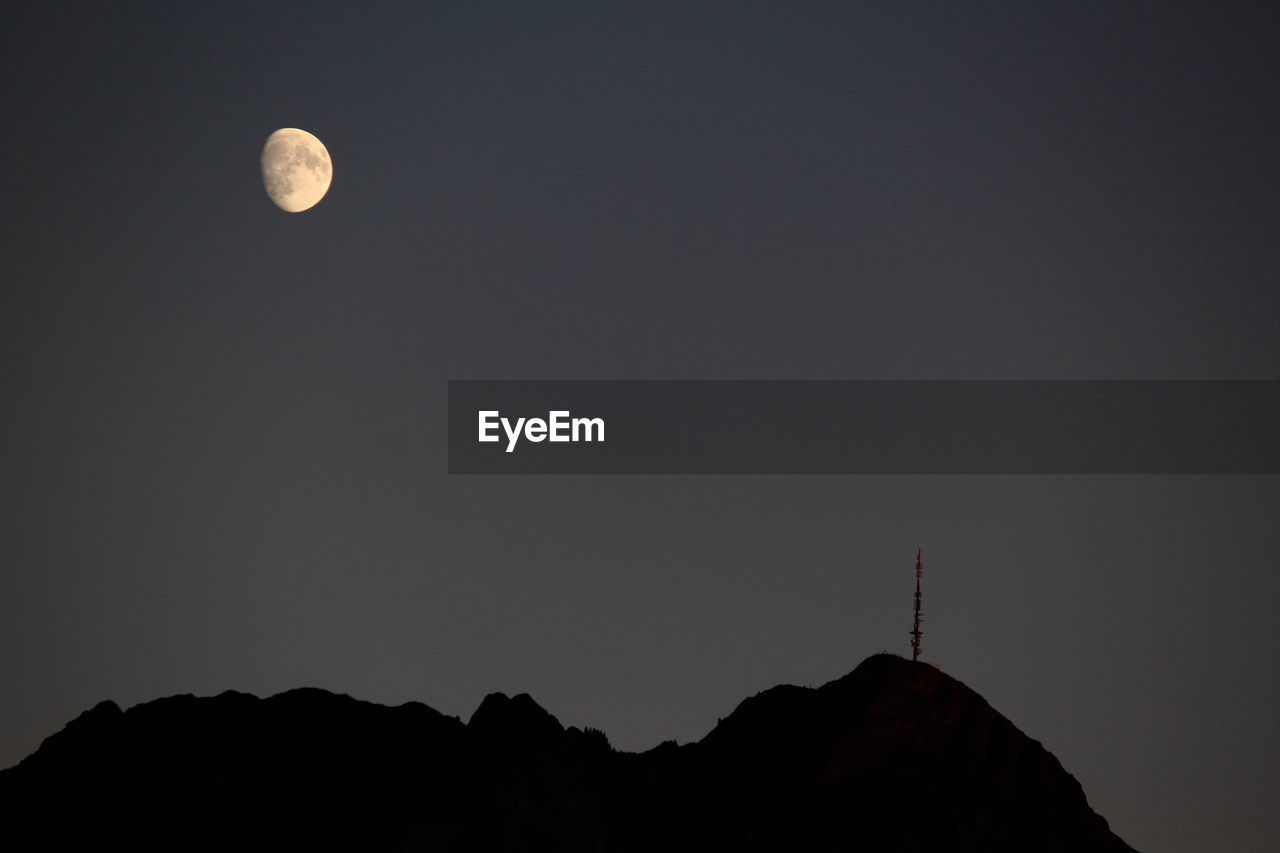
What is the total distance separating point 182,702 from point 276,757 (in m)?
14.4

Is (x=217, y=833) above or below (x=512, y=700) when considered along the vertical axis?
below

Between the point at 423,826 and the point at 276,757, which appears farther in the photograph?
the point at 276,757

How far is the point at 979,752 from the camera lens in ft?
643

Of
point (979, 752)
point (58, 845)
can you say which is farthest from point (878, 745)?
point (58, 845)

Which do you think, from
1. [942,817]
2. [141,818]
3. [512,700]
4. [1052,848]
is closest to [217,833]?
[141,818]

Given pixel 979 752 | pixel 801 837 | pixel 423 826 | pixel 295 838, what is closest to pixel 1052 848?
pixel 979 752

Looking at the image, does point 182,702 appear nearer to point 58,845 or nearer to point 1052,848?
point 58,845

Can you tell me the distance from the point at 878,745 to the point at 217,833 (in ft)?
272

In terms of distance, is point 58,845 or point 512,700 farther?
point 512,700

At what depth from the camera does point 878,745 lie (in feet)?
652

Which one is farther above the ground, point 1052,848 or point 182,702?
point 182,702

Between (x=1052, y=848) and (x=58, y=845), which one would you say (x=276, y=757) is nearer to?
(x=58, y=845)

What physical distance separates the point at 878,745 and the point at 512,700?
47283mm

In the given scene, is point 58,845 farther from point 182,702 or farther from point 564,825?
point 564,825
